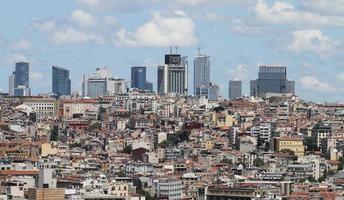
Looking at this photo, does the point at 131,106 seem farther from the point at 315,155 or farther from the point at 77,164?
the point at 77,164

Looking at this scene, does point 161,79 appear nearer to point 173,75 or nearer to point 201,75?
point 173,75

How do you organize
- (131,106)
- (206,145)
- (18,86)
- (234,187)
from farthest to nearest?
(18,86)
(131,106)
(206,145)
(234,187)

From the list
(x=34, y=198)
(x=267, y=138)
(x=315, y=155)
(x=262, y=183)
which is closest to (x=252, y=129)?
(x=267, y=138)

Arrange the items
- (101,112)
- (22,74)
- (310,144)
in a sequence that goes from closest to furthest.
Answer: (310,144) < (101,112) < (22,74)

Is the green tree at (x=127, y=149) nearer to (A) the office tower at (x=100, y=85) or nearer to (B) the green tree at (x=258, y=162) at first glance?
(B) the green tree at (x=258, y=162)

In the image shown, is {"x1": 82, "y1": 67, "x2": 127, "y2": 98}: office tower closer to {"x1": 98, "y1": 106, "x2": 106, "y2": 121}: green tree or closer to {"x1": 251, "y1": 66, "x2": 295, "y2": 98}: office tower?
{"x1": 251, "y1": 66, "x2": 295, "y2": 98}: office tower

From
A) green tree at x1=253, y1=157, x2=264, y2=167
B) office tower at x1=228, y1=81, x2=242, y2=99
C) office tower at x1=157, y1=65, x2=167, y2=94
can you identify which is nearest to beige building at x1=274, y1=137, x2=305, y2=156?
green tree at x1=253, y1=157, x2=264, y2=167

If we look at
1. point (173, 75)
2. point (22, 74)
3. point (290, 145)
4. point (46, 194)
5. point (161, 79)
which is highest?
point (22, 74)

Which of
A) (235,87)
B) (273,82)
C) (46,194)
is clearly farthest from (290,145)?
(235,87)
